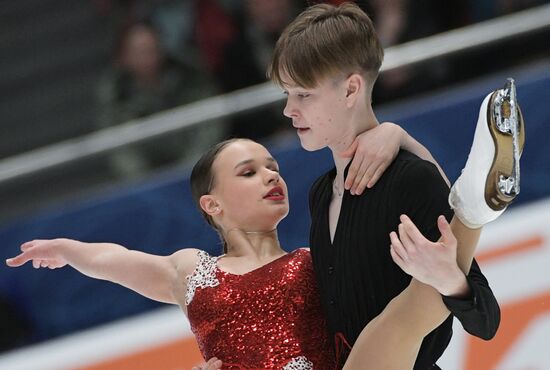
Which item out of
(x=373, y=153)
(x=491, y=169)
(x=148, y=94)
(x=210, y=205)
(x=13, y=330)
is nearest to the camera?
(x=491, y=169)

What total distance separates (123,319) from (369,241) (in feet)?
7.28

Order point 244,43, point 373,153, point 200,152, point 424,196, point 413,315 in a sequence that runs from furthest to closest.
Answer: point 244,43
point 200,152
point 373,153
point 424,196
point 413,315

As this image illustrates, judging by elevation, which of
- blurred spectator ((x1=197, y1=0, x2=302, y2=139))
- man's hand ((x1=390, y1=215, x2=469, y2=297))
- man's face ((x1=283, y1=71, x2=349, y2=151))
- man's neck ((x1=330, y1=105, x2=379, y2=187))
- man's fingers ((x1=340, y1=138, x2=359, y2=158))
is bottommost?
man's hand ((x1=390, y1=215, x2=469, y2=297))

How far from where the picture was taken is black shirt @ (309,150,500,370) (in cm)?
249

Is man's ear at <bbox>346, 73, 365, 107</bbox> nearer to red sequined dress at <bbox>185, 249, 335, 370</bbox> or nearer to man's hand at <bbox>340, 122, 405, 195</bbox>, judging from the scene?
man's hand at <bbox>340, 122, 405, 195</bbox>

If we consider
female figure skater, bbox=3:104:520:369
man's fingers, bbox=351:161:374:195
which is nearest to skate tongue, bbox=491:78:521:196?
man's fingers, bbox=351:161:374:195

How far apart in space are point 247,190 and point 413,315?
0.71m

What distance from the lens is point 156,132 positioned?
16.4 feet

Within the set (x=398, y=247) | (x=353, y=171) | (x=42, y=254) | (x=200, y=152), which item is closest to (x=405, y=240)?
(x=398, y=247)

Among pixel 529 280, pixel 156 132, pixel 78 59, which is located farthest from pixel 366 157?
pixel 78 59

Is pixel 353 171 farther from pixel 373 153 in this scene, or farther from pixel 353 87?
pixel 353 87

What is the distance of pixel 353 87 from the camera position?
103 inches

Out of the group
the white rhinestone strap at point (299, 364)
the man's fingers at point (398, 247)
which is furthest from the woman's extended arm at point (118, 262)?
the man's fingers at point (398, 247)

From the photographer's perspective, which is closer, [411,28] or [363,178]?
[363,178]
